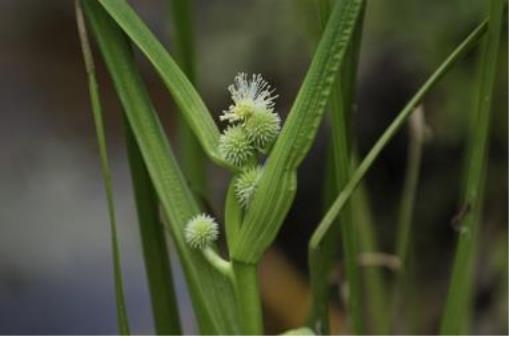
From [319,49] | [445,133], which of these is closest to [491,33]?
[319,49]

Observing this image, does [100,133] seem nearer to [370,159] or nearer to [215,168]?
[370,159]

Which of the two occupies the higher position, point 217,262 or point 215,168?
point 215,168

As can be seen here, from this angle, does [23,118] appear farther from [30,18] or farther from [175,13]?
[175,13]

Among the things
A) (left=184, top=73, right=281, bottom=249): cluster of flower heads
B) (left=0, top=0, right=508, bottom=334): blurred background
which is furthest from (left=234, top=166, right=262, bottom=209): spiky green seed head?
(left=0, top=0, right=508, bottom=334): blurred background

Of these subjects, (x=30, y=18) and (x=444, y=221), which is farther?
(x=30, y=18)

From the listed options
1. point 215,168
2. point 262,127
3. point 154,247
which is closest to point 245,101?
point 262,127

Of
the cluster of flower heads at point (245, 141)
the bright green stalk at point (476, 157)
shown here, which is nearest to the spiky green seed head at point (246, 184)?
the cluster of flower heads at point (245, 141)
